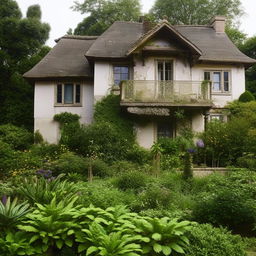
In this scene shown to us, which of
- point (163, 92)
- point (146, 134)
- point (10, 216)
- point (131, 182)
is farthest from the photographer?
point (146, 134)

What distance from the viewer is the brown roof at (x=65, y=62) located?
2270cm

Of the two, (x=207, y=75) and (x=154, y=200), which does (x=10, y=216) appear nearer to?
(x=154, y=200)

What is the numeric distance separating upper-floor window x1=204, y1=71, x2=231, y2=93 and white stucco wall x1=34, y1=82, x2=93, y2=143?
7517 mm

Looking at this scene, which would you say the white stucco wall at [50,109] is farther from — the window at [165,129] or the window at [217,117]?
the window at [217,117]

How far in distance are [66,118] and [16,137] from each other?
3235mm

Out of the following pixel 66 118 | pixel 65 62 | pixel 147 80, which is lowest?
pixel 66 118

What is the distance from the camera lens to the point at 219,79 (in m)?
23.2

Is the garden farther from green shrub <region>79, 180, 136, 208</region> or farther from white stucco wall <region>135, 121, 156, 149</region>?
white stucco wall <region>135, 121, 156, 149</region>

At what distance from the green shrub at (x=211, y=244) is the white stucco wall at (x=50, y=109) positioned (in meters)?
16.3

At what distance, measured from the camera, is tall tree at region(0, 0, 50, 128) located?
27.8m

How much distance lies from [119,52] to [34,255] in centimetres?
1712

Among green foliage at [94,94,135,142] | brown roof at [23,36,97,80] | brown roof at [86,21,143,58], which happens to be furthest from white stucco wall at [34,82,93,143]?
brown roof at [86,21,143,58]

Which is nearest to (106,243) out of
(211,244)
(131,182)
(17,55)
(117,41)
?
(211,244)

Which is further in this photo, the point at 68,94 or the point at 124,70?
the point at 68,94
